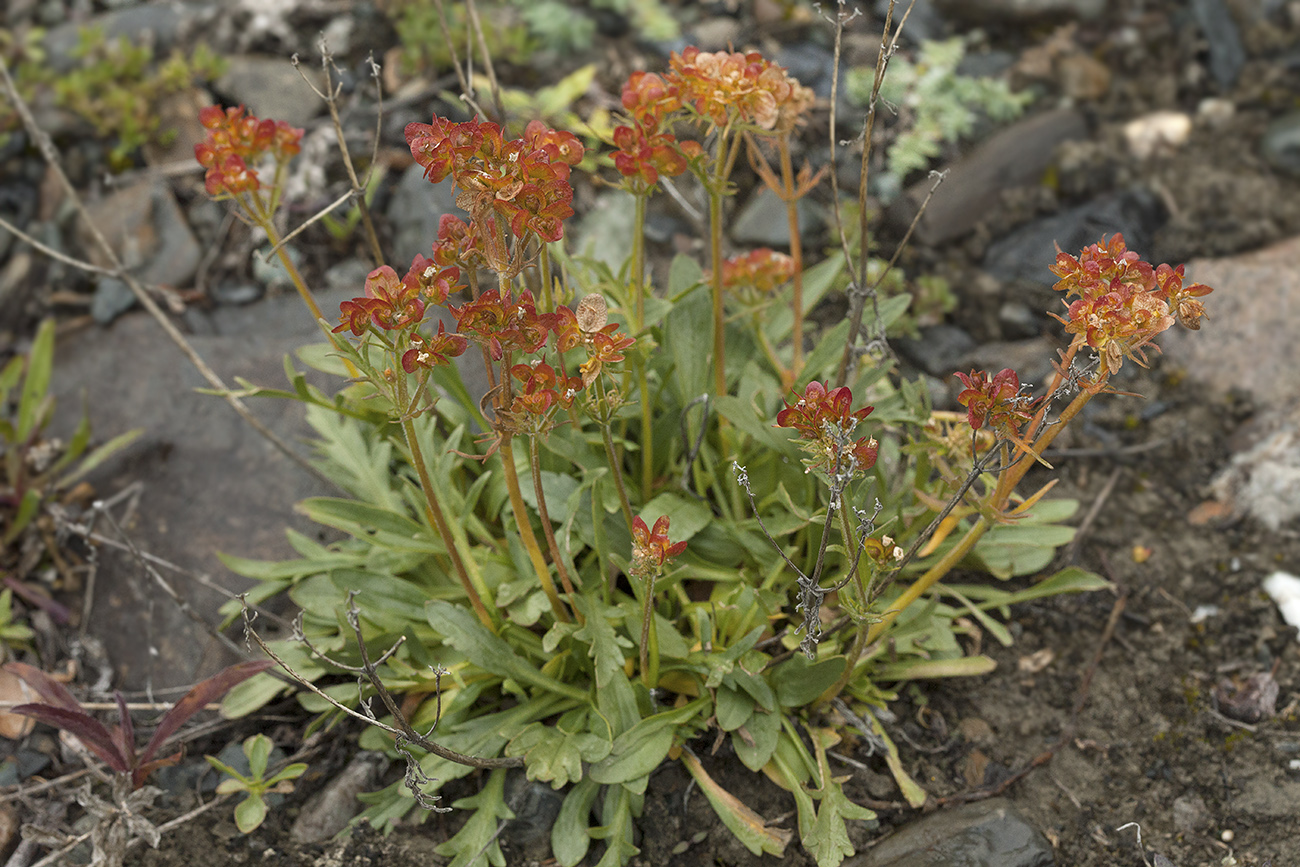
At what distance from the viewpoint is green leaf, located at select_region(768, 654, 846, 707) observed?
2.67 m

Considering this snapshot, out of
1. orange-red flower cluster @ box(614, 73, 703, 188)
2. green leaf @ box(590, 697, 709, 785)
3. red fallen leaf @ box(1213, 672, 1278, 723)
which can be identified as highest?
orange-red flower cluster @ box(614, 73, 703, 188)

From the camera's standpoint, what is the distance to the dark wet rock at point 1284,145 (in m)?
4.59

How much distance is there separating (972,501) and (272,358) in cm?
295

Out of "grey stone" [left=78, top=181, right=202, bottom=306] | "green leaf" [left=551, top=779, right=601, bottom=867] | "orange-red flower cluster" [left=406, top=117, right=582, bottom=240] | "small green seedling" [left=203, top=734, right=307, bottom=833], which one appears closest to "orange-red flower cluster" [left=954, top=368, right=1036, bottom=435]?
"orange-red flower cluster" [left=406, top=117, right=582, bottom=240]

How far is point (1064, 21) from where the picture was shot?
529cm

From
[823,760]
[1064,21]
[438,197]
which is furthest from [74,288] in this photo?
[1064,21]

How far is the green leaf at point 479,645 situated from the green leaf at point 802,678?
62 cm

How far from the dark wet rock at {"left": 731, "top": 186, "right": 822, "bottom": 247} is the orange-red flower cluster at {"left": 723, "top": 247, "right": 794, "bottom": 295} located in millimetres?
1337

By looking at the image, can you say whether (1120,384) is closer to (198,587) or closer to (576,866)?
(576,866)

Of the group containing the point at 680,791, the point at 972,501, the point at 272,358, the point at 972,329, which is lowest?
the point at 680,791

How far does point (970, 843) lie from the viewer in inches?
102

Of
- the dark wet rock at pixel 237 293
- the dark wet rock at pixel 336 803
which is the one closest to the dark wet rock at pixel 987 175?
the dark wet rock at pixel 237 293

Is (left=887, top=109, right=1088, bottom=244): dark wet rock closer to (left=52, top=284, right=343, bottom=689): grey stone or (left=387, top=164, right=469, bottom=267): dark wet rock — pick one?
(left=387, top=164, right=469, bottom=267): dark wet rock

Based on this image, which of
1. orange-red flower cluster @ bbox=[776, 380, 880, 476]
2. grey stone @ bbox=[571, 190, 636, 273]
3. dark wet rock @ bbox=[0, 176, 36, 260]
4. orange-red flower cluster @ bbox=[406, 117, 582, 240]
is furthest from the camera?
dark wet rock @ bbox=[0, 176, 36, 260]
